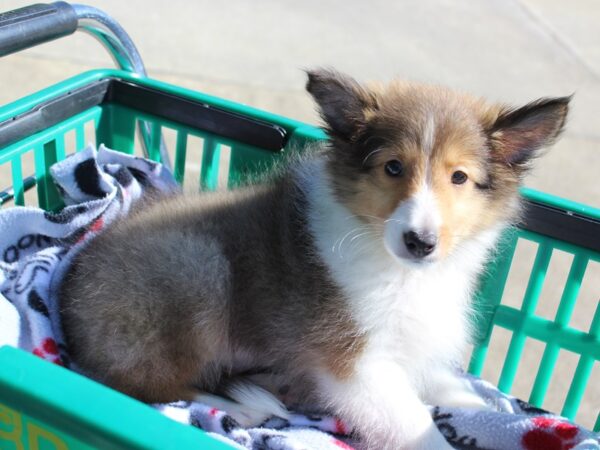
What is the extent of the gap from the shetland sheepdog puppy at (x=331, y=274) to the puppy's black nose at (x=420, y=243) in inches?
2.7

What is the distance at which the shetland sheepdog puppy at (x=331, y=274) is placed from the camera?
2.11 meters

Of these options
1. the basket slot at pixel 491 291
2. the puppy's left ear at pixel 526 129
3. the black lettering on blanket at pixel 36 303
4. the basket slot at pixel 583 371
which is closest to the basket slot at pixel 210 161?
the black lettering on blanket at pixel 36 303

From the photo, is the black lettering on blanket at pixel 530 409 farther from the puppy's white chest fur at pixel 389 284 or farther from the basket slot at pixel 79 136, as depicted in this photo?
the basket slot at pixel 79 136

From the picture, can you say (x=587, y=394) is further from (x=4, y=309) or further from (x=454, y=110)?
(x=4, y=309)

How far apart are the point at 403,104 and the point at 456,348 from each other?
3.06ft

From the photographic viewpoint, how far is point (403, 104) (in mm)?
2180

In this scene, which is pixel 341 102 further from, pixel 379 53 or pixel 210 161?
pixel 379 53

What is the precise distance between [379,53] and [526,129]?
5.41 metres

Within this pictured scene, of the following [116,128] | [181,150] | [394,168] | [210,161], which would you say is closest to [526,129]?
[394,168]

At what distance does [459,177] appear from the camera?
6.84ft

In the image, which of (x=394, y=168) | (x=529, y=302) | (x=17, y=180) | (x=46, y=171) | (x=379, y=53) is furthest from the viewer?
(x=379, y=53)

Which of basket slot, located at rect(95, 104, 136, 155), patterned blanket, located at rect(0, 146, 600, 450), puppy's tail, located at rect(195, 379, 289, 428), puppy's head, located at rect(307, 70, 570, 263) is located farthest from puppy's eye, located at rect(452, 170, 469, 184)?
basket slot, located at rect(95, 104, 136, 155)

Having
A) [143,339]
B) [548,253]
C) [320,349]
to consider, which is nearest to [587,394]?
[548,253]

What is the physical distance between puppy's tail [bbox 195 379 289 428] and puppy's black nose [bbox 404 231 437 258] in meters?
0.86
